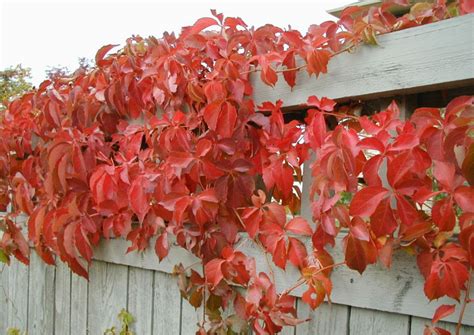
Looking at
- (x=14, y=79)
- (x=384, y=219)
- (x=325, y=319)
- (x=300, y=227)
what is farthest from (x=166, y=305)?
(x=14, y=79)

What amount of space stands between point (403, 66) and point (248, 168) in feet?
1.46

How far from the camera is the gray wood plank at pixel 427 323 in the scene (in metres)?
1.03

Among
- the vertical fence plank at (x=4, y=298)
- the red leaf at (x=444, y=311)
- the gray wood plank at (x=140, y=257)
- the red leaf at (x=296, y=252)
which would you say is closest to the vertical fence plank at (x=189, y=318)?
the gray wood plank at (x=140, y=257)

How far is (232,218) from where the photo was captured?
138cm

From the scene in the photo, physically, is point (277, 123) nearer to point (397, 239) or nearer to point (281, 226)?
point (281, 226)

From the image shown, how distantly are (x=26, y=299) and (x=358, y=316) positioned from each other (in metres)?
1.76

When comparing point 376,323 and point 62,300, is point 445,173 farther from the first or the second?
point 62,300

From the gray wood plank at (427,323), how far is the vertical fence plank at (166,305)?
804 mm

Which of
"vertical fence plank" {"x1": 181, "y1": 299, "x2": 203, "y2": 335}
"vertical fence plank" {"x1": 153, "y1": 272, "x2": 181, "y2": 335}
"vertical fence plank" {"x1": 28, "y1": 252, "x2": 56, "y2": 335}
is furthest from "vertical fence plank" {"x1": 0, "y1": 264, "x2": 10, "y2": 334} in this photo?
"vertical fence plank" {"x1": 181, "y1": 299, "x2": 203, "y2": 335}

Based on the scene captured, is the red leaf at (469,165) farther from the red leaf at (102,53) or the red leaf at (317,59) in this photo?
the red leaf at (102,53)

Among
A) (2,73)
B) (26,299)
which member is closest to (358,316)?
(26,299)

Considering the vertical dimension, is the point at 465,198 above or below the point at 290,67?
below

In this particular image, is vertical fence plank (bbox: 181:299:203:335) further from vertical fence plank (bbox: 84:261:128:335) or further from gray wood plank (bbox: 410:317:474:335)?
gray wood plank (bbox: 410:317:474:335)

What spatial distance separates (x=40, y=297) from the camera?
2266 mm
